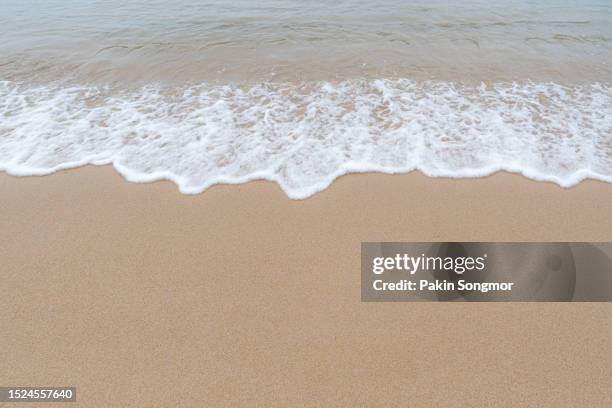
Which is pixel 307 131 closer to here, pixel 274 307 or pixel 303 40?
pixel 274 307

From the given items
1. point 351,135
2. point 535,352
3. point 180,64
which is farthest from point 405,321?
point 180,64

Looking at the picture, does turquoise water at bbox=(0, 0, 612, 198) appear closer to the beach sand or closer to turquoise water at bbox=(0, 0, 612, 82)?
turquoise water at bbox=(0, 0, 612, 82)

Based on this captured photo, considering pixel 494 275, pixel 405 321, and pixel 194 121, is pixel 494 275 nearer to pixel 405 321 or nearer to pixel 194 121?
pixel 405 321

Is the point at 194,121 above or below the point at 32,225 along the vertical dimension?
above

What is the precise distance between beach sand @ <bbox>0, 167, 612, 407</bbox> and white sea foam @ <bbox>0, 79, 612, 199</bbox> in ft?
1.13

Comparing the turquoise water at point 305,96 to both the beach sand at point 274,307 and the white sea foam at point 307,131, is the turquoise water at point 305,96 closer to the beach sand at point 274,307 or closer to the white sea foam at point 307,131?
the white sea foam at point 307,131

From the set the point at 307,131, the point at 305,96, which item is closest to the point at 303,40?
the point at 305,96

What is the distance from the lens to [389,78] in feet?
19.6

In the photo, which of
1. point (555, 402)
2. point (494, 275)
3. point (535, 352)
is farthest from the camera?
point (494, 275)

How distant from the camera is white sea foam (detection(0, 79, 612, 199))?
12.8 ft

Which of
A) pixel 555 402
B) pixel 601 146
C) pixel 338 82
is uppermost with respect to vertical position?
pixel 338 82

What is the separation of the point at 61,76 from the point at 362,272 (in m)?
6.56

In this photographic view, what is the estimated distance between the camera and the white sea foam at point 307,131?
3.91 meters

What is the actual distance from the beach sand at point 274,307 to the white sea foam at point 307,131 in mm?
344
